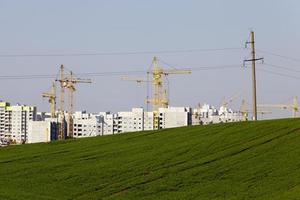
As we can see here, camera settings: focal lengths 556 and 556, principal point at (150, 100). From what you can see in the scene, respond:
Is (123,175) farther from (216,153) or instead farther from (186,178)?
(216,153)

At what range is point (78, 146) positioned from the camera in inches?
1676

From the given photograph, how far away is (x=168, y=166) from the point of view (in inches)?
1212

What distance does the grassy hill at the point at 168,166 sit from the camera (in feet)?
80.4

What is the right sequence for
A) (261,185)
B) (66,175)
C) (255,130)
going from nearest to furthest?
1. (261,185)
2. (66,175)
3. (255,130)

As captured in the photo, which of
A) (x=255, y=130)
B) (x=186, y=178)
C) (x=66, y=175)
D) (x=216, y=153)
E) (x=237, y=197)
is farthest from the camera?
(x=255, y=130)

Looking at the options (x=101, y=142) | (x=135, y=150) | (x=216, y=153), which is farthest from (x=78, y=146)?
(x=216, y=153)

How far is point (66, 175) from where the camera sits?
29156mm

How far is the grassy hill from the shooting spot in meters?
24.5

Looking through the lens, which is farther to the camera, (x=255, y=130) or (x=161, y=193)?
(x=255, y=130)

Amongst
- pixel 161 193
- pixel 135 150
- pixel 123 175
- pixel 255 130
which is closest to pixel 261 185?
pixel 161 193

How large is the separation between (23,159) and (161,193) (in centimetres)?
1456

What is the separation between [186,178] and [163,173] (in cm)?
188

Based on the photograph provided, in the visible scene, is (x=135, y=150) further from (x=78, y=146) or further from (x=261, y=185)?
(x=261, y=185)

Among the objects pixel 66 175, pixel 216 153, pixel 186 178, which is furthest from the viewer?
pixel 216 153
